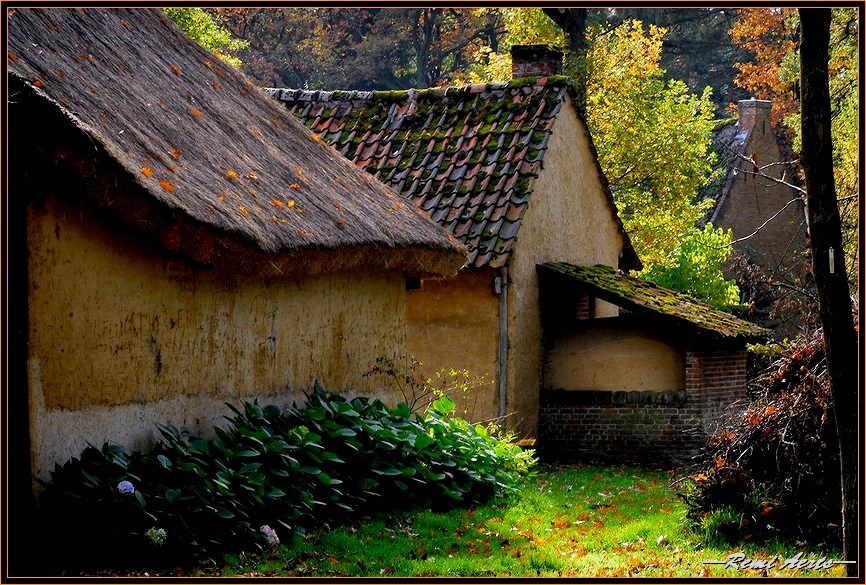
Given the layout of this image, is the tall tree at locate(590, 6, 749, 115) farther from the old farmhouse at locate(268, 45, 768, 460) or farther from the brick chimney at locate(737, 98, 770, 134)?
the old farmhouse at locate(268, 45, 768, 460)

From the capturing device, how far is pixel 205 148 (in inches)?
375

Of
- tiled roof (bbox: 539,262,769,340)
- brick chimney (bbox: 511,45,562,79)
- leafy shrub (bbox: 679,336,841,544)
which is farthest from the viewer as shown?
brick chimney (bbox: 511,45,562,79)

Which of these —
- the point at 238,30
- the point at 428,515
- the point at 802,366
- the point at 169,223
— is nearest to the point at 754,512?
the point at 802,366

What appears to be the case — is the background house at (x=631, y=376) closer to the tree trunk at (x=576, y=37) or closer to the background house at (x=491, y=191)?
the background house at (x=491, y=191)

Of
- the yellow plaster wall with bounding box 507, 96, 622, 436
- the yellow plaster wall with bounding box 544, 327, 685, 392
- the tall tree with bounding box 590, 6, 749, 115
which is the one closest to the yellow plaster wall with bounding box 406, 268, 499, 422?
the yellow plaster wall with bounding box 507, 96, 622, 436

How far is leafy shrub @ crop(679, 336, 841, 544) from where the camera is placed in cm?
862

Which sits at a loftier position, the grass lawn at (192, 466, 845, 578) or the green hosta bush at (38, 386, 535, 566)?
the green hosta bush at (38, 386, 535, 566)

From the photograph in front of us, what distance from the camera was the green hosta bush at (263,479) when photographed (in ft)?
23.8

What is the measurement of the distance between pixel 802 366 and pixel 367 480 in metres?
3.56

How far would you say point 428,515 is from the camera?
9391mm

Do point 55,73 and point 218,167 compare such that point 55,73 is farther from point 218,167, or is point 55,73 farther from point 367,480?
point 367,480

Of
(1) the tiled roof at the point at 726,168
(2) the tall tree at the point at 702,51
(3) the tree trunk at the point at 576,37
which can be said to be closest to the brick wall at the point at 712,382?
(3) the tree trunk at the point at 576,37

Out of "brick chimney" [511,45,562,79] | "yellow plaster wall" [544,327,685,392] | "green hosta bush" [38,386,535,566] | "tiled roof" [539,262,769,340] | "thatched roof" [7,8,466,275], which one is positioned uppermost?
"brick chimney" [511,45,562,79]

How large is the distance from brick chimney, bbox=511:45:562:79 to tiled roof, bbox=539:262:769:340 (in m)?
3.31
